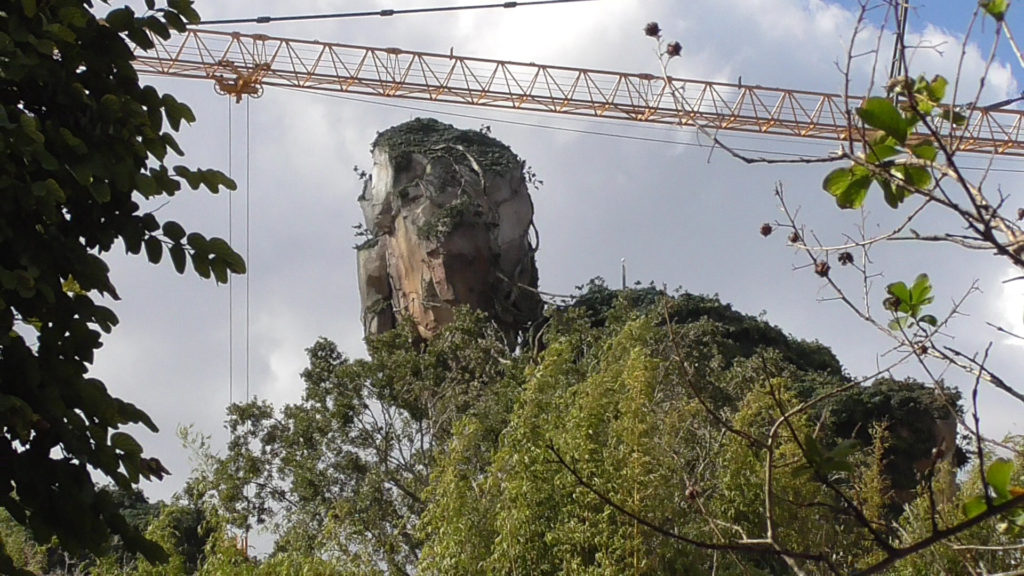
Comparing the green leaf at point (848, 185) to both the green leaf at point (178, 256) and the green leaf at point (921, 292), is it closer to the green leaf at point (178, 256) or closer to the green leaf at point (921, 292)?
the green leaf at point (921, 292)

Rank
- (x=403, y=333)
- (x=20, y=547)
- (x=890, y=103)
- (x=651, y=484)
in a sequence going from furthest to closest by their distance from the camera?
(x=403, y=333), (x=20, y=547), (x=651, y=484), (x=890, y=103)

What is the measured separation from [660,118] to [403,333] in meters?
11.8

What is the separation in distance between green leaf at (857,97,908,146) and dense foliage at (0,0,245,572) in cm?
203

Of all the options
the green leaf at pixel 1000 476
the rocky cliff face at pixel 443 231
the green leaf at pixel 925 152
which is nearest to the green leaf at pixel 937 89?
the green leaf at pixel 925 152

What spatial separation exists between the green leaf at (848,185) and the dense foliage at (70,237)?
6.24 ft

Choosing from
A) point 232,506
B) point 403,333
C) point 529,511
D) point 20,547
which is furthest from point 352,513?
point 529,511

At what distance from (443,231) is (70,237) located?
18286mm

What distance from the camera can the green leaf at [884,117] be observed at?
1.67 metres

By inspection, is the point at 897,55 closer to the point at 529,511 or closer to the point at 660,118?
the point at 529,511

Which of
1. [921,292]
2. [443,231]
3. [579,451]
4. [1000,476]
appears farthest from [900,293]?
[443,231]

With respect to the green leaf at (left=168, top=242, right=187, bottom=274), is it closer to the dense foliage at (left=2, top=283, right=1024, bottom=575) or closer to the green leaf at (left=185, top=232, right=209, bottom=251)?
the green leaf at (left=185, top=232, right=209, bottom=251)

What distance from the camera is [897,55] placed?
1829 mm

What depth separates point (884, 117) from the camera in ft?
5.53

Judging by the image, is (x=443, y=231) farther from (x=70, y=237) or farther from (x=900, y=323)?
(x=900, y=323)
